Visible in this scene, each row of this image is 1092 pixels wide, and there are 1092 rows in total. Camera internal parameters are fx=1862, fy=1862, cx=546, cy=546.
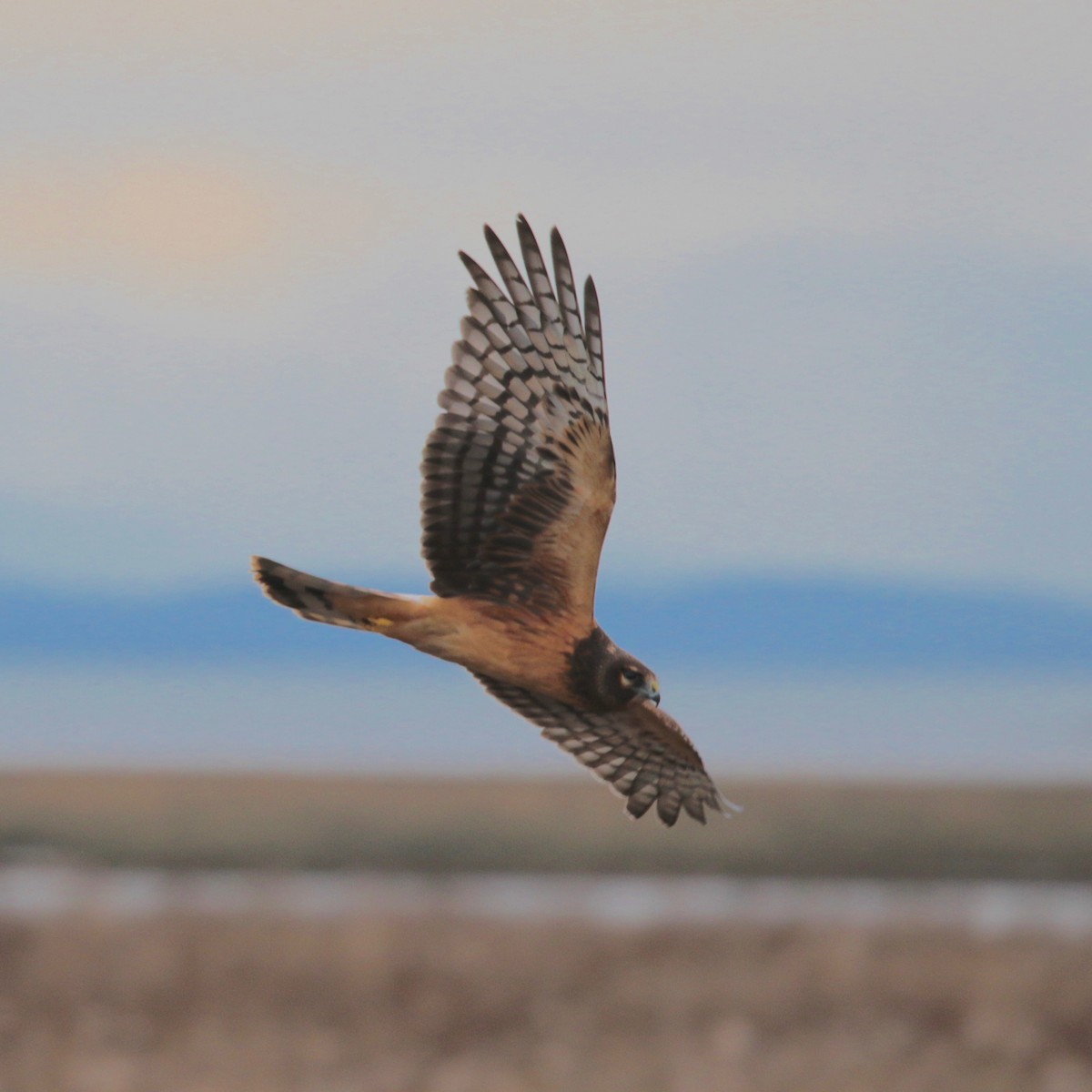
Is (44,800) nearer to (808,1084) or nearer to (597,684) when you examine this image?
(808,1084)

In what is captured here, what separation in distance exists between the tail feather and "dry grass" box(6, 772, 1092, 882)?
18.8 metres

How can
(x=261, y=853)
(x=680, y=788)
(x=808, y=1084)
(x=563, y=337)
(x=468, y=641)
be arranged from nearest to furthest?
(x=468, y=641) < (x=563, y=337) < (x=680, y=788) < (x=808, y=1084) < (x=261, y=853)

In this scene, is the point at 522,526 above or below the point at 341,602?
above

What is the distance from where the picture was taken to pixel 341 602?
2.80m

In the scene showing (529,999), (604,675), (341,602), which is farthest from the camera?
(529,999)

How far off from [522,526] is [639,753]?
1.17 meters

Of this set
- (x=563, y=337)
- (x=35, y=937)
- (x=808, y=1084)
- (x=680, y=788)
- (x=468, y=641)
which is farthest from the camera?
(x=35, y=937)

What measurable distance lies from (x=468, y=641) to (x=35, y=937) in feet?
64.3

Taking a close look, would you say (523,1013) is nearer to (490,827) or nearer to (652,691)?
(490,827)

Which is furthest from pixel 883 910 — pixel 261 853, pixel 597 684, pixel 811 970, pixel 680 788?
pixel 597 684

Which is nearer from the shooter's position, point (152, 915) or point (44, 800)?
point (152, 915)

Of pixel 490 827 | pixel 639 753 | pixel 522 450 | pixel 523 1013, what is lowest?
pixel 523 1013

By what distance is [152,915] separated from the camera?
20484 millimetres

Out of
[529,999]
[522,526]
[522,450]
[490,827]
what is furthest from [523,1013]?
[522,526]
